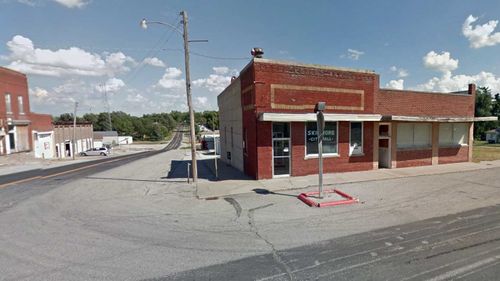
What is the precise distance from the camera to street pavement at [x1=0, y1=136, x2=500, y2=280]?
443cm

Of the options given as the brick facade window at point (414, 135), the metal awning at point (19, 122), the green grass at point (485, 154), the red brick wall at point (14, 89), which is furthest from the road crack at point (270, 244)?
the red brick wall at point (14, 89)

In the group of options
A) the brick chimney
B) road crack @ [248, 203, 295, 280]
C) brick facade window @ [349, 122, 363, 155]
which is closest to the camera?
road crack @ [248, 203, 295, 280]

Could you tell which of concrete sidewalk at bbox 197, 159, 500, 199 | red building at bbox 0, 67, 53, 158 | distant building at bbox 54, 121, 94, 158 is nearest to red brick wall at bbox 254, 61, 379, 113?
concrete sidewalk at bbox 197, 159, 500, 199

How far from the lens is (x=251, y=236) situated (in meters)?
5.94

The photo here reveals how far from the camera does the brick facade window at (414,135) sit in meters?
15.1

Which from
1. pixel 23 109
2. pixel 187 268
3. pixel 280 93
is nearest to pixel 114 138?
pixel 23 109

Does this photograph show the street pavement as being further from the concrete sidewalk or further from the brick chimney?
the brick chimney

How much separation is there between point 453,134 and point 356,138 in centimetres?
792

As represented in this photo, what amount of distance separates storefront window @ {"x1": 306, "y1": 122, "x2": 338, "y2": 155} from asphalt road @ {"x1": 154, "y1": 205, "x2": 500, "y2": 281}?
23.0 feet

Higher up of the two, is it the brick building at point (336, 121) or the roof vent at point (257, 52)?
the roof vent at point (257, 52)

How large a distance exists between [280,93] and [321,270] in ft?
29.3

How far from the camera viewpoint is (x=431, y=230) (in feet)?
20.0

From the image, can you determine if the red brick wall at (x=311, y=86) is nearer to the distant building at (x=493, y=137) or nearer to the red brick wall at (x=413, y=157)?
the red brick wall at (x=413, y=157)

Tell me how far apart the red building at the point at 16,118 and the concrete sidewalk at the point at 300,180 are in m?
27.9
